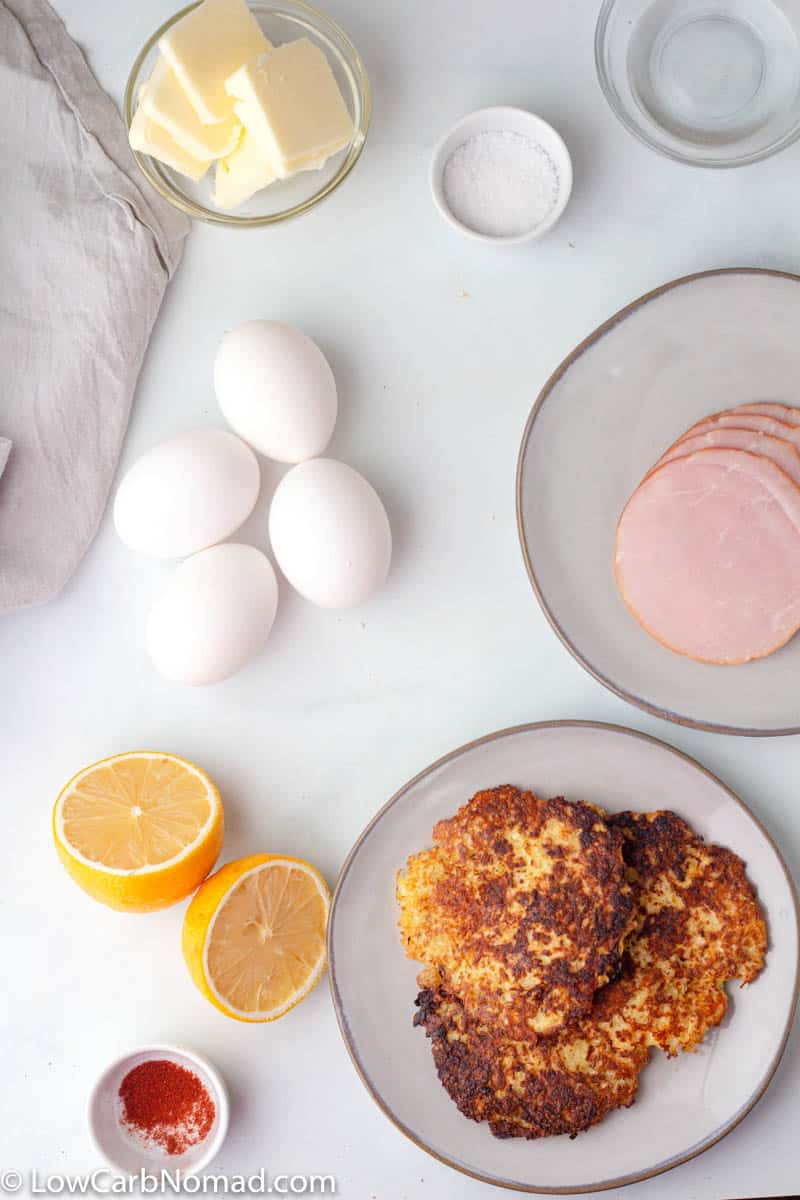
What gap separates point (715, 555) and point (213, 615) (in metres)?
0.66

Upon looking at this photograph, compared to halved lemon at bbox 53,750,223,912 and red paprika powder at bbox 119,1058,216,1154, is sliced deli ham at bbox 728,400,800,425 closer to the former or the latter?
halved lemon at bbox 53,750,223,912

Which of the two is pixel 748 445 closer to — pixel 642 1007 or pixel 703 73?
pixel 703 73

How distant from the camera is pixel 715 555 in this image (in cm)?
128

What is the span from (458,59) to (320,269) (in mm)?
347

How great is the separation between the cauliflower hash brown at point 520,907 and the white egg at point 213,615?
1.19 ft

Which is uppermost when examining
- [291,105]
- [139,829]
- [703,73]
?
[703,73]

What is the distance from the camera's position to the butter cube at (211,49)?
3.90 ft

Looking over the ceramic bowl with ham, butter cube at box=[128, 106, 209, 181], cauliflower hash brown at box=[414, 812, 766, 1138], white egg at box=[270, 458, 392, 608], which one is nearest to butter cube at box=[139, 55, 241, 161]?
butter cube at box=[128, 106, 209, 181]

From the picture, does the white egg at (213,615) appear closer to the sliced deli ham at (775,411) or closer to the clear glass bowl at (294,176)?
the clear glass bowl at (294,176)

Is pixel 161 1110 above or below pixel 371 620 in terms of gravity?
below

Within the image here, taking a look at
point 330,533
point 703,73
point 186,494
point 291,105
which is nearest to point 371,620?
point 330,533

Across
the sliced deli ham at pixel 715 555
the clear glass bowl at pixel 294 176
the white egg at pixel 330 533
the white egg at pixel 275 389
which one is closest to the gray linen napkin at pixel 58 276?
the clear glass bowl at pixel 294 176

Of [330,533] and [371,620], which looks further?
[371,620]

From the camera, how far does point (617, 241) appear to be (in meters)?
1.37
